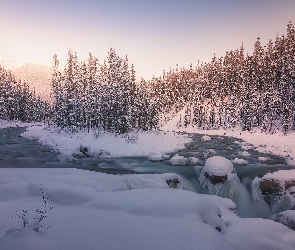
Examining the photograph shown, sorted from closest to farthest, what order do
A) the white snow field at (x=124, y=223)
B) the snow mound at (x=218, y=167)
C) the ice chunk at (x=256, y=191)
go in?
the white snow field at (x=124, y=223)
the ice chunk at (x=256, y=191)
the snow mound at (x=218, y=167)

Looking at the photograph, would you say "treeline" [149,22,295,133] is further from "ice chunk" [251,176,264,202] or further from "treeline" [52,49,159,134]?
"ice chunk" [251,176,264,202]

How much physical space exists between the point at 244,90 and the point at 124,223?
49798mm

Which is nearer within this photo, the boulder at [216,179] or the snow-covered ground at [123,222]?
the snow-covered ground at [123,222]

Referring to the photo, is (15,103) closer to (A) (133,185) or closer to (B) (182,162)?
(B) (182,162)

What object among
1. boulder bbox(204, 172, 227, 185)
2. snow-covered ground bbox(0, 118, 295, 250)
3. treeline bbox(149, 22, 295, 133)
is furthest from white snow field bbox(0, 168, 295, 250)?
treeline bbox(149, 22, 295, 133)

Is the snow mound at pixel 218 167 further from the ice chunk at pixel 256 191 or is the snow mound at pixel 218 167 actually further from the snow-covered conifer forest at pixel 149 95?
the snow-covered conifer forest at pixel 149 95

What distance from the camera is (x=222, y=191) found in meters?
11.2

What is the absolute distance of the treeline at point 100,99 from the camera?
35.4m

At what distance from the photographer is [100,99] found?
130 ft

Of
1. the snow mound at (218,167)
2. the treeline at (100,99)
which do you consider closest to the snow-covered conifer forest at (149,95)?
the treeline at (100,99)

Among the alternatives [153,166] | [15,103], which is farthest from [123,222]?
[15,103]

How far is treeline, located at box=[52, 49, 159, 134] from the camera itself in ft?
116

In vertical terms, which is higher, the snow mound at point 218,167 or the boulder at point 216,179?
the snow mound at point 218,167

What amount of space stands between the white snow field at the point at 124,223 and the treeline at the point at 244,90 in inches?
1390
